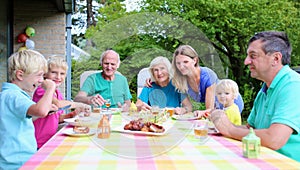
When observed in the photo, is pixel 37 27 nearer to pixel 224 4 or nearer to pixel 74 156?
pixel 224 4

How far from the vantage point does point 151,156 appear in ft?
3.53

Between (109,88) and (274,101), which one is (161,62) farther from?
(274,101)

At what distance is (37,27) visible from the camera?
4.98 metres

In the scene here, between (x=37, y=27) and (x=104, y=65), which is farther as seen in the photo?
(x=37, y=27)

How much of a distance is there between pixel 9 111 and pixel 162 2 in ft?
2.66

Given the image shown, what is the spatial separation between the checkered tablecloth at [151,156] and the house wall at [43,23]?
390 cm

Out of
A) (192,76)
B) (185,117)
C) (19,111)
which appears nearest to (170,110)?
(185,117)

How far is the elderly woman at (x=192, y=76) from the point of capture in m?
1.07

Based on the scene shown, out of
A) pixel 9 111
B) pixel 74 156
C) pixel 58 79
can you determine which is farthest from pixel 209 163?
pixel 58 79

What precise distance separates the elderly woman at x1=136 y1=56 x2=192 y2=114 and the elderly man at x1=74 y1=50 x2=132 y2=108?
0.21 feet

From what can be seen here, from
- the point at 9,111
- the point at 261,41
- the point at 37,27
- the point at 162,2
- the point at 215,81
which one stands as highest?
the point at 37,27

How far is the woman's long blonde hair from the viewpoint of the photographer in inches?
41.4

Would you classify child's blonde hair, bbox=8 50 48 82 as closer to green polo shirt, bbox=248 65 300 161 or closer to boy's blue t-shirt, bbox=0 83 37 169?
boy's blue t-shirt, bbox=0 83 37 169

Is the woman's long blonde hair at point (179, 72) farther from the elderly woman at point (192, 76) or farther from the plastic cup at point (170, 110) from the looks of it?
the plastic cup at point (170, 110)
